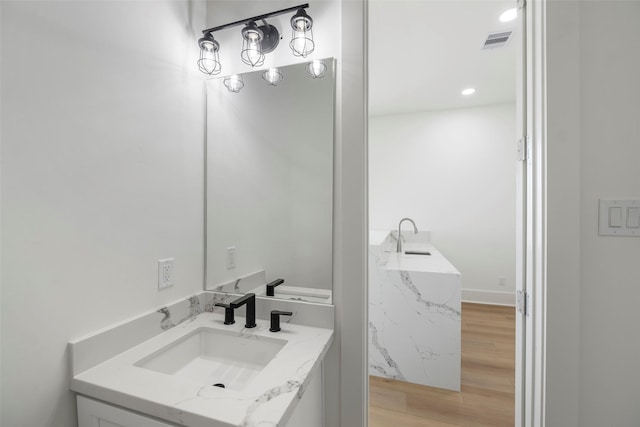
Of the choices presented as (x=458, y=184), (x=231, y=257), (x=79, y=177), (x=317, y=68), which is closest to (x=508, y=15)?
(x=317, y=68)

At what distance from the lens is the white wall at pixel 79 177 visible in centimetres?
69

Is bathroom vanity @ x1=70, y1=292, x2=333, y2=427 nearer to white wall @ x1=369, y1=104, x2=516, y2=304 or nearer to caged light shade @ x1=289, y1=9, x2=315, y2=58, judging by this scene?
caged light shade @ x1=289, y1=9, x2=315, y2=58

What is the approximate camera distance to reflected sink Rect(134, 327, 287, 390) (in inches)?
39.9

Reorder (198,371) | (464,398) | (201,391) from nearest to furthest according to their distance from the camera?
(201,391), (198,371), (464,398)

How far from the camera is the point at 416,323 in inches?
79.6

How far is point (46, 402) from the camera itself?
0.75 meters

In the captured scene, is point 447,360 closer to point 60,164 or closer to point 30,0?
point 60,164

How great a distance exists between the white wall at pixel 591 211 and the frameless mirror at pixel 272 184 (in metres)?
0.79

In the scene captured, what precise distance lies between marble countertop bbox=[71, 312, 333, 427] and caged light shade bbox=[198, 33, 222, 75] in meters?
1.23

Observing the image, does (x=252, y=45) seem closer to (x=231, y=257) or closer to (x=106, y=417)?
→ (x=231, y=257)

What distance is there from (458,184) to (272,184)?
340cm

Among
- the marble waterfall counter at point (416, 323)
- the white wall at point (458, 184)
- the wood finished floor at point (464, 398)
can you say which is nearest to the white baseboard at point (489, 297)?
the white wall at point (458, 184)

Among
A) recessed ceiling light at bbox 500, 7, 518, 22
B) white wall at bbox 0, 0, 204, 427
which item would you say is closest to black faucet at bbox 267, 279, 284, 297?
white wall at bbox 0, 0, 204, 427

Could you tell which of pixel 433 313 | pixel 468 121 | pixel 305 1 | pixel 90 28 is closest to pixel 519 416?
pixel 433 313
